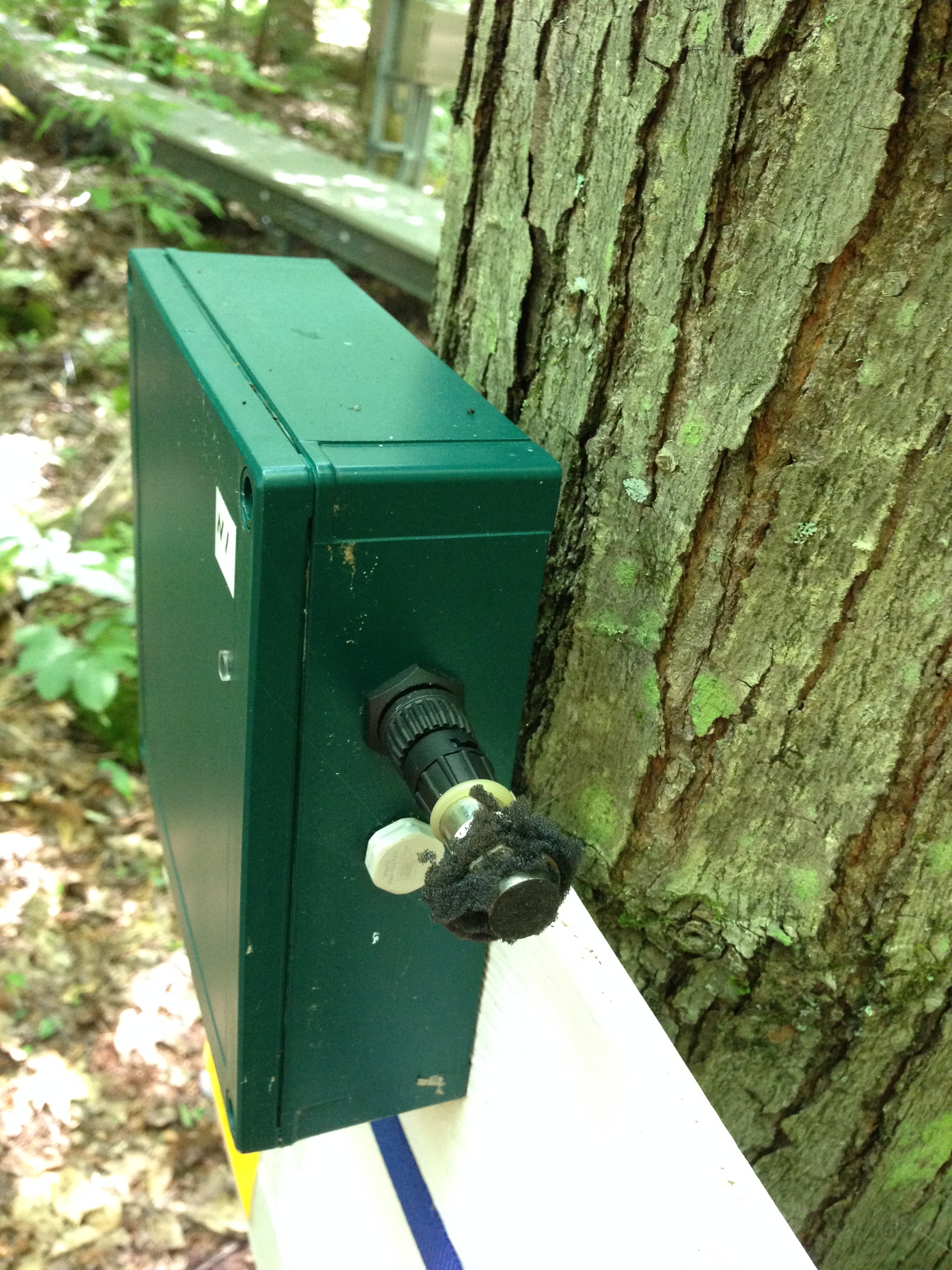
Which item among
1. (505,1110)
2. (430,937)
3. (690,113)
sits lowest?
(505,1110)

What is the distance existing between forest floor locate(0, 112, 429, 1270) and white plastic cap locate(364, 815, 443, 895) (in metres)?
1.66

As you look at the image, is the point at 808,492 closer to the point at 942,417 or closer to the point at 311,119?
the point at 942,417

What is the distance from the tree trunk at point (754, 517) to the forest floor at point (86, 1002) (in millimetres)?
1524

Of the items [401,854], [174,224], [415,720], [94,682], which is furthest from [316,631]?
[174,224]

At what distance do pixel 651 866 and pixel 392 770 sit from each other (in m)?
0.31

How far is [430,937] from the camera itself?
3.02 feet

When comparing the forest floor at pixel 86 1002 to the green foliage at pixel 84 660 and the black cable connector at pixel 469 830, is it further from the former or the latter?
the black cable connector at pixel 469 830

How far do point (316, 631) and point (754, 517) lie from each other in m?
0.37

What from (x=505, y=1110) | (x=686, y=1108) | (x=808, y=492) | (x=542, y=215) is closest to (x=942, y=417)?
(x=808, y=492)

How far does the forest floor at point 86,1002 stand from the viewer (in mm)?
1999

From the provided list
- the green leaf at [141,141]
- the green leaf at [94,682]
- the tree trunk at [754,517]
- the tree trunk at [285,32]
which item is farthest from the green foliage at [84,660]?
the tree trunk at [285,32]

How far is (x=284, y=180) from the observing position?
491 centimetres

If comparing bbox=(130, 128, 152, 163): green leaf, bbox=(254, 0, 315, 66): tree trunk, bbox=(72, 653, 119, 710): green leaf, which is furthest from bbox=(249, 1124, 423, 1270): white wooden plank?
bbox=(254, 0, 315, 66): tree trunk

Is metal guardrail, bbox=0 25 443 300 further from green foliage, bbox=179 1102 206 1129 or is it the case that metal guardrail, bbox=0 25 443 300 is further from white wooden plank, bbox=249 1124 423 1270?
white wooden plank, bbox=249 1124 423 1270
